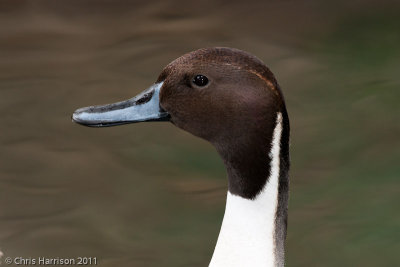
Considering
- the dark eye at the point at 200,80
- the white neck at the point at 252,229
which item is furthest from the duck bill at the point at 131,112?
the white neck at the point at 252,229

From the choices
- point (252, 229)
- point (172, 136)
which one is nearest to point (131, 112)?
point (252, 229)

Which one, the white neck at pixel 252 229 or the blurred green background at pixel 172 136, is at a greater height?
the white neck at pixel 252 229

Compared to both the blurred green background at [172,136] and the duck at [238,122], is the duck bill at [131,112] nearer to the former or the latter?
the duck at [238,122]

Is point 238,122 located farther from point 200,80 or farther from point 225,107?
point 200,80

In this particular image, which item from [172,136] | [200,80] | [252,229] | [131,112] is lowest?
[172,136]

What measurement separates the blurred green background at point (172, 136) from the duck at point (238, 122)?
4.96 ft

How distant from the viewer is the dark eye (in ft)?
8.07

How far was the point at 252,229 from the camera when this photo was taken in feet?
8.16

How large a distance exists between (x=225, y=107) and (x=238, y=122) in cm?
6

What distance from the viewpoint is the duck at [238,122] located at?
7.84 ft

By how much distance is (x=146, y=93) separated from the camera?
8.46ft

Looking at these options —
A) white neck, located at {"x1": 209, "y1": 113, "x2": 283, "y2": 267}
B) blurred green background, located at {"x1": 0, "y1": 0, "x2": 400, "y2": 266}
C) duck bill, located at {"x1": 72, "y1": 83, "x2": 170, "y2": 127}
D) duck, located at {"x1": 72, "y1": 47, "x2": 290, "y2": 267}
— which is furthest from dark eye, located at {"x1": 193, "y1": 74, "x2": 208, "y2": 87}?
blurred green background, located at {"x1": 0, "y1": 0, "x2": 400, "y2": 266}

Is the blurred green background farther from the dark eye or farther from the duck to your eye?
the dark eye

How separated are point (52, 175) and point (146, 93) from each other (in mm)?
2022
